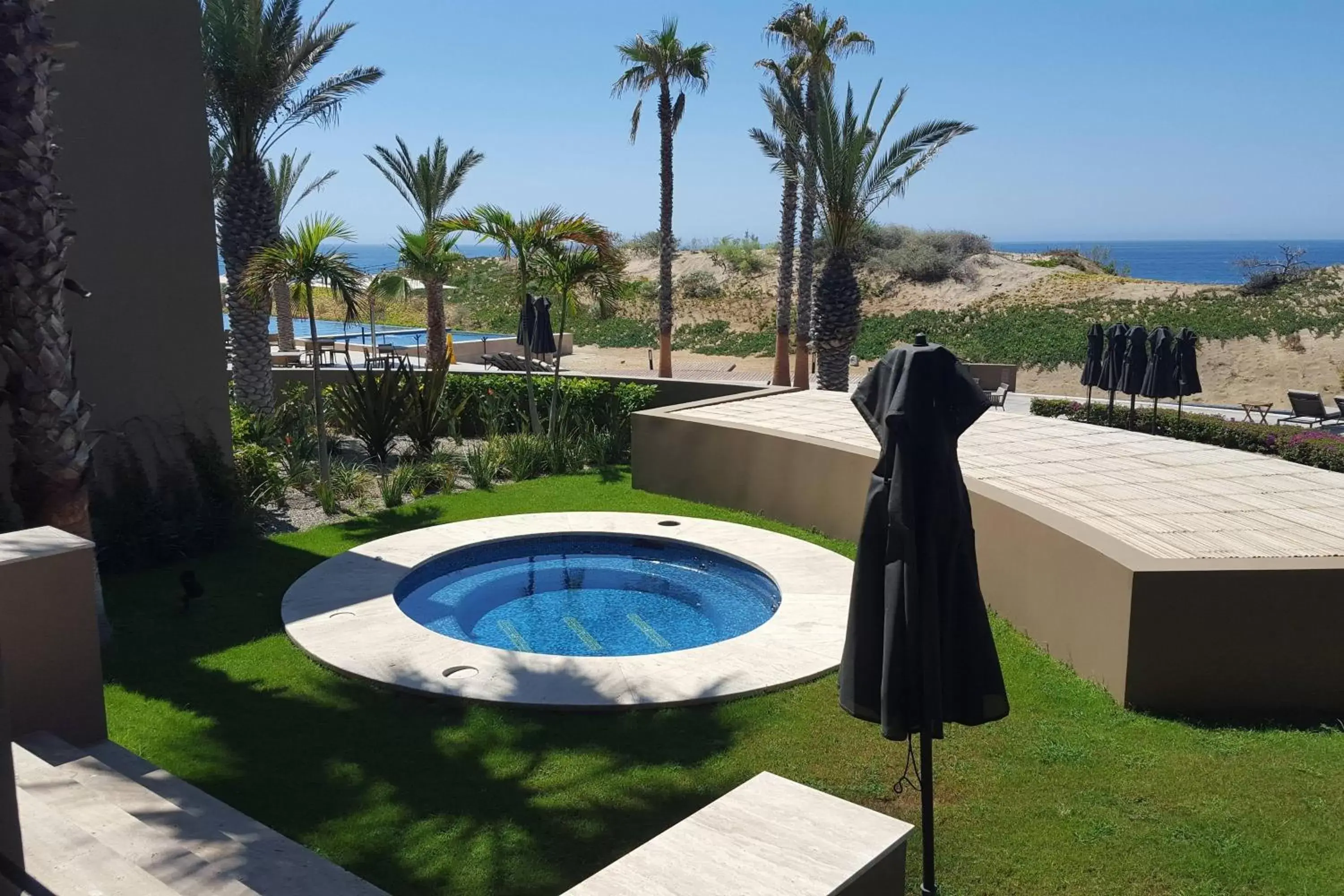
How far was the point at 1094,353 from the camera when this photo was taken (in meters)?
17.3

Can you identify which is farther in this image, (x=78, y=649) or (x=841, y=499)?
(x=841, y=499)

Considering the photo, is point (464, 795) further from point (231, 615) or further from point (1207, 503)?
point (1207, 503)

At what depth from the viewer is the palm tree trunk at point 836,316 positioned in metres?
19.8

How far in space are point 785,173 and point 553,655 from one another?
18722 millimetres

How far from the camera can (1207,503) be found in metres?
8.01

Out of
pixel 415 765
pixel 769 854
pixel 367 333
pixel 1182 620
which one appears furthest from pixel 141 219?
pixel 367 333

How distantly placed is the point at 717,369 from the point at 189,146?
84.7 ft

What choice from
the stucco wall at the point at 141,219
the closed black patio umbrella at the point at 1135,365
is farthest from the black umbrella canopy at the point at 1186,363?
the stucco wall at the point at 141,219

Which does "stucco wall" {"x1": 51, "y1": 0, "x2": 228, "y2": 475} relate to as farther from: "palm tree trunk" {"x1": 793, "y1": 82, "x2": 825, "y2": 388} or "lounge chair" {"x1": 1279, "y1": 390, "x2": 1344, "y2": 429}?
"lounge chair" {"x1": 1279, "y1": 390, "x2": 1344, "y2": 429}

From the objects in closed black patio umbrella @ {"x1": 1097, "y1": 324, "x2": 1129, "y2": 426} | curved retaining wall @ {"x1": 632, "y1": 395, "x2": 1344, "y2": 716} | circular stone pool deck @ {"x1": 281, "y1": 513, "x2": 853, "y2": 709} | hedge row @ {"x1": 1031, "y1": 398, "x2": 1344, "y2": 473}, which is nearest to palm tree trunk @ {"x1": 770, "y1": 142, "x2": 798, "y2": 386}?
hedge row @ {"x1": 1031, "y1": 398, "x2": 1344, "y2": 473}

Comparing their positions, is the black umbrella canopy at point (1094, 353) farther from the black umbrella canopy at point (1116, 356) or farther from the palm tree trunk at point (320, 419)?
the palm tree trunk at point (320, 419)

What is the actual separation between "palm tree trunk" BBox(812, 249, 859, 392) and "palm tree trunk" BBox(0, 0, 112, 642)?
566 inches

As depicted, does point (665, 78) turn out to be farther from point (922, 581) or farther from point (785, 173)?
point (922, 581)

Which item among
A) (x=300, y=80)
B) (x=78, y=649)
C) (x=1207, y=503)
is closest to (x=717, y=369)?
(x=300, y=80)
